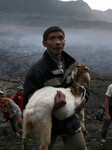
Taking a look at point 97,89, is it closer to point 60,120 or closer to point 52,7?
point 60,120

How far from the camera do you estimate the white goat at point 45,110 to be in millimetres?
1624

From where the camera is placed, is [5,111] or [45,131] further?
[5,111]

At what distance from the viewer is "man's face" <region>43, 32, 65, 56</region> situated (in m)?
1.95

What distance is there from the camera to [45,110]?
162cm

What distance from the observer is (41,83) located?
1871 millimetres

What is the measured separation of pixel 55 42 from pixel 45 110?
766 mm

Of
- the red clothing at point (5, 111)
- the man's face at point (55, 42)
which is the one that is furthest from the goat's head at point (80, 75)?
the red clothing at point (5, 111)

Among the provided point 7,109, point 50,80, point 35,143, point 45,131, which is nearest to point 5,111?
point 7,109

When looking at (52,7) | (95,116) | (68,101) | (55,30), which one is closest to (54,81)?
(68,101)

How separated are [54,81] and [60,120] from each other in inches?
16.5

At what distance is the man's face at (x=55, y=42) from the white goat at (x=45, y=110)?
12.3 inches

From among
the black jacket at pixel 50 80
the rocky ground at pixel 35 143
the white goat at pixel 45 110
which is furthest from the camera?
the rocky ground at pixel 35 143

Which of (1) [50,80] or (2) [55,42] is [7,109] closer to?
(1) [50,80]

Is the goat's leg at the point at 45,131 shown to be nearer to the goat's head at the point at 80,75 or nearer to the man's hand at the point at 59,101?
the man's hand at the point at 59,101
